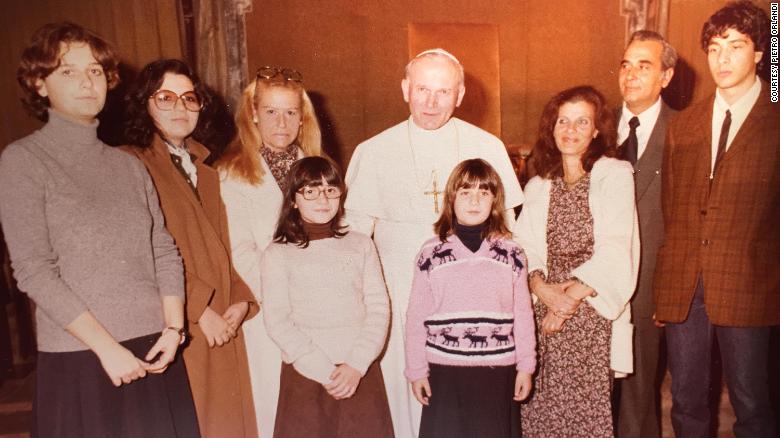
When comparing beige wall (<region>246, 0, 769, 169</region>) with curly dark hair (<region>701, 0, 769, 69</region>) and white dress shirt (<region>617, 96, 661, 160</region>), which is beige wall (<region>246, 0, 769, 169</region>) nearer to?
white dress shirt (<region>617, 96, 661, 160</region>)

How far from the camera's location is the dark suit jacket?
271 centimetres

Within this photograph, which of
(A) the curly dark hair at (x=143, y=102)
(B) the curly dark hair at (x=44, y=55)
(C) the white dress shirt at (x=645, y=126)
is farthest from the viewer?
(C) the white dress shirt at (x=645, y=126)

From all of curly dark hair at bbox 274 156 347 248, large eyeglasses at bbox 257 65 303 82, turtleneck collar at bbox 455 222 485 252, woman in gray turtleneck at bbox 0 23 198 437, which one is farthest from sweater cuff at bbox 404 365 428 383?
large eyeglasses at bbox 257 65 303 82

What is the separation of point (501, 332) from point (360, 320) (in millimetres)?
602

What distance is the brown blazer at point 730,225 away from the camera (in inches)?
93.1

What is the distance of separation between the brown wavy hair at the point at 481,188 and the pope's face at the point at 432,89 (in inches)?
13.4

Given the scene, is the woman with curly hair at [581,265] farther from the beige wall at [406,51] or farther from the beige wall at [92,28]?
the beige wall at [92,28]

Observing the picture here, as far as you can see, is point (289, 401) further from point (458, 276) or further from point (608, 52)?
point (608, 52)

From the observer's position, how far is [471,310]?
238 cm

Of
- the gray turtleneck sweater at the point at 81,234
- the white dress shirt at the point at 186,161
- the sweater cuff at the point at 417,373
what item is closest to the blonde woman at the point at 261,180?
the white dress shirt at the point at 186,161

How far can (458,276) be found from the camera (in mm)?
2400

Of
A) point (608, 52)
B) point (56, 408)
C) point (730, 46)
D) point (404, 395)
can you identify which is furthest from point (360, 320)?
point (608, 52)

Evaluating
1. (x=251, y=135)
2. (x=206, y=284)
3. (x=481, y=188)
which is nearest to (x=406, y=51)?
(x=251, y=135)

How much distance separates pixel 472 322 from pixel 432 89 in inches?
41.8
